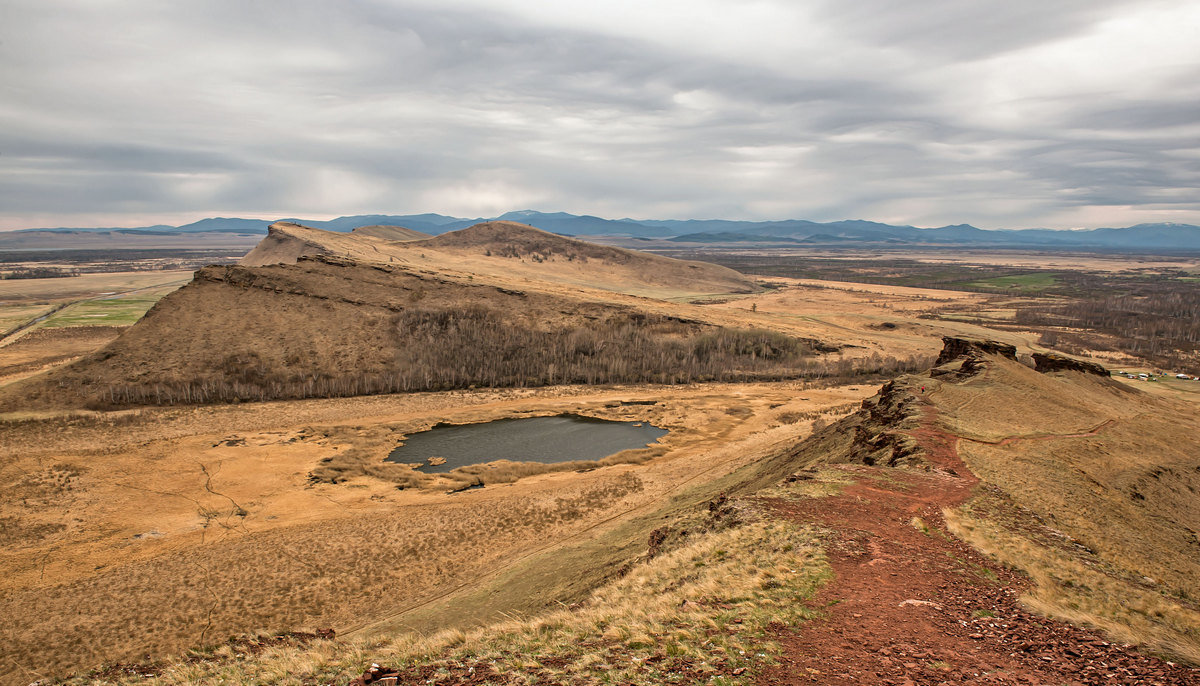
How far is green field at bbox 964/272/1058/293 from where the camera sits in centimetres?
15818

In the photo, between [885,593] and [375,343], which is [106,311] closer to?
[375,343]

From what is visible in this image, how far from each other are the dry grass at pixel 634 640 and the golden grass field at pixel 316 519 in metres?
0.21

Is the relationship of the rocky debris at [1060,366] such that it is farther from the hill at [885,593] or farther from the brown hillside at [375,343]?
the brown hillside at [375,343]

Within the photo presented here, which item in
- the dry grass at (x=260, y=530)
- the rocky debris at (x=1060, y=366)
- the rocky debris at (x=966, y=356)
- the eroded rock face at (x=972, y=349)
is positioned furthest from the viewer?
the rocky debris at (x=1060, y=366)

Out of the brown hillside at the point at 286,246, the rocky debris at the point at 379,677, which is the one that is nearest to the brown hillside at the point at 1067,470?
the rocky debris at the point at 379,677

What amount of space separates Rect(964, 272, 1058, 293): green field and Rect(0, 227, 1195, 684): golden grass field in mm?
136190

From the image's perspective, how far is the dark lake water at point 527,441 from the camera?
36.3 m

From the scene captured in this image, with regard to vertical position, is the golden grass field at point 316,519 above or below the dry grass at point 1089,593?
below

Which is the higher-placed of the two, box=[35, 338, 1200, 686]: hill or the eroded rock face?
the eroded rock face

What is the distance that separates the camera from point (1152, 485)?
65.8 ft

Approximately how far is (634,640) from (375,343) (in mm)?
53906

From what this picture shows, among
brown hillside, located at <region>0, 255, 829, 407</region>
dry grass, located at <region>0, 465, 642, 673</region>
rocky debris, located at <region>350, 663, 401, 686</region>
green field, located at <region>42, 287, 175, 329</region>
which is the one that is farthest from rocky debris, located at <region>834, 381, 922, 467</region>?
green field, located at <region>42, 287, 175, 329</region>

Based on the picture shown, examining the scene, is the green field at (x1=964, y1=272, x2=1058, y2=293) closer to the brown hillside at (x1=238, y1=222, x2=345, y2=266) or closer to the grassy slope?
the grassy slope

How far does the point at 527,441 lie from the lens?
40.0 m
